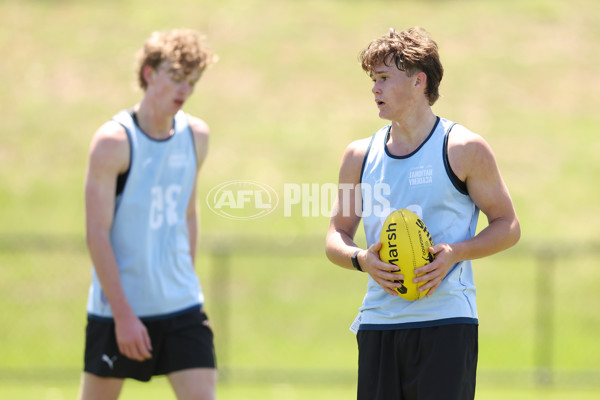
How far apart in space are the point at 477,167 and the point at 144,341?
6.38ft

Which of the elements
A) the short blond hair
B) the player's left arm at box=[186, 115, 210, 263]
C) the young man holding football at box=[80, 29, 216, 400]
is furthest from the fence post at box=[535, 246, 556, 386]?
the short blond hair

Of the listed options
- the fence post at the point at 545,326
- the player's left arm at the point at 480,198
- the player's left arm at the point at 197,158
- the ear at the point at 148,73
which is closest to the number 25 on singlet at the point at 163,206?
the player's left arm at the point at 197,158

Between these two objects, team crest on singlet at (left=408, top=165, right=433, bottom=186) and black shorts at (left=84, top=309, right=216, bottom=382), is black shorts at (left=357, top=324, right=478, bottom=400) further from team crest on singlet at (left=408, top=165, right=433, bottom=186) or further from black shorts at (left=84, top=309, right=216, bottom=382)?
black shorts at (left=84, top=309, right=216, bottom=382)

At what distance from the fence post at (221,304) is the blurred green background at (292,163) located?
51 millimetres

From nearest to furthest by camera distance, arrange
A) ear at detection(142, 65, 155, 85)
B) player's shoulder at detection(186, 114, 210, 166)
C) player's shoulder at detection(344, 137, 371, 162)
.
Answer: player's shoulder at detection(344, 137, 371, 162)
ear at detection(142, 65, 155, 85)
player's shoulder at detection(186, 114, 210, 166)

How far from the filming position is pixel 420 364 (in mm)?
3465

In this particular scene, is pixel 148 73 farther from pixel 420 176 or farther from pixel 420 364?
pixel 420 364

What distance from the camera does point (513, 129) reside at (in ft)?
55.0

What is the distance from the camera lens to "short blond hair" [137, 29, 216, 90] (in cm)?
460

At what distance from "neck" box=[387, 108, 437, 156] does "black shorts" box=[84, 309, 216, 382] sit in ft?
5.21

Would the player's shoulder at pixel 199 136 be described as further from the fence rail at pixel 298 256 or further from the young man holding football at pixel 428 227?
the fence rail at pixel 298 256

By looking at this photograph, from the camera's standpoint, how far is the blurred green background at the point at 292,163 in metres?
10.5

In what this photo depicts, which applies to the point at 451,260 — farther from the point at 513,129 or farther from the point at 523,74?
the point at 523,74

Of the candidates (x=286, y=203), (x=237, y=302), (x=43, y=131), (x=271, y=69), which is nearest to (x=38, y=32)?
(x=43, y=131)
